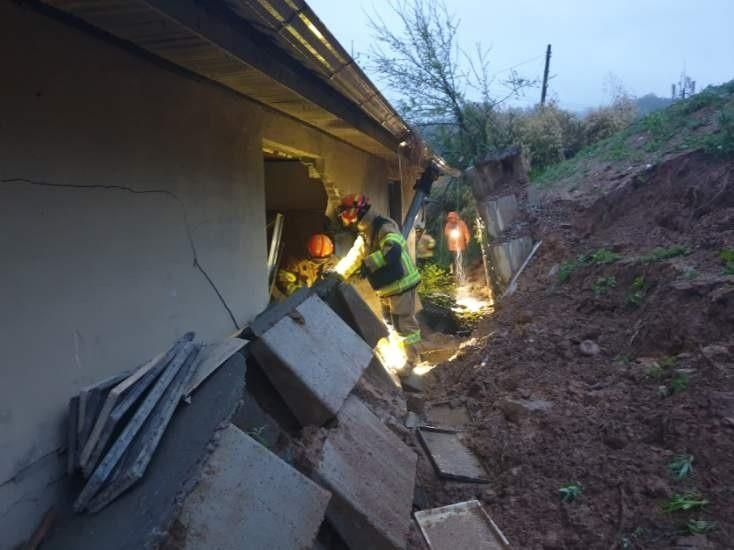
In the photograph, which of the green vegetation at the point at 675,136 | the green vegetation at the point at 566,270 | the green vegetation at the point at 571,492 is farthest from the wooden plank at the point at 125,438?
the green vegetation at the point at 675,136

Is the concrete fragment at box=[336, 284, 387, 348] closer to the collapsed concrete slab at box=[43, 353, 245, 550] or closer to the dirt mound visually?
the dirt mound

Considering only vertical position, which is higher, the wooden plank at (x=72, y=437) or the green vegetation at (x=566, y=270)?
the wooden plank at (x=72, y=437)

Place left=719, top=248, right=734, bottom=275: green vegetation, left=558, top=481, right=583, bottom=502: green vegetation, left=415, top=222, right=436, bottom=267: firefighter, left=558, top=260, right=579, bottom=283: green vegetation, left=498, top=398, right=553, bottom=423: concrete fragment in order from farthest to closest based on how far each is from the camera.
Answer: left=415, top=222, right=436, bottom=267: firefighter
left=558, top=260, right=579, bottom=283: green vegetation
left=719, top=248, right=734, bottom=275: green vegetation
left=498, top=398, right=553, bottom=423: concrete fragment
left=558, top=481, right=583, bottom=502: green vegetation

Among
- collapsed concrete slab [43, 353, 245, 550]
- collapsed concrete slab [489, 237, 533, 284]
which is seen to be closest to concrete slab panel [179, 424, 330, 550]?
collapsed concrete slab [43, 353, 245, 550]

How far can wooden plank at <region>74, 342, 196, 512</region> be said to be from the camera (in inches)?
80.3

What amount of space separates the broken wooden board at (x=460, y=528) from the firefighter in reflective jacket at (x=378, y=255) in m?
2.87

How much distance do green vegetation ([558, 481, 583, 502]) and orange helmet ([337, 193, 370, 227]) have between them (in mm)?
3715

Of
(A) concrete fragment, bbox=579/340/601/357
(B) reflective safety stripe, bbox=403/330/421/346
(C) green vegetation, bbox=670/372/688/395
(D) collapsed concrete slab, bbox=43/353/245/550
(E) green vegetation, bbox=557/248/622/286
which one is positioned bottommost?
(A) concrete fragment, bbox=579/340/601/357

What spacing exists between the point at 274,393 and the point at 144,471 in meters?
1.23

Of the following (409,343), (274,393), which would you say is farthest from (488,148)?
(274,393)

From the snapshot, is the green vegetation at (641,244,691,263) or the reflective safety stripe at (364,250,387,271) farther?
the reflective safety stripe at (364,250,387,271)

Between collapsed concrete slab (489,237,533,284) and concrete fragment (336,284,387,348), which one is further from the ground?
concrete fragment (336,284,387,348)

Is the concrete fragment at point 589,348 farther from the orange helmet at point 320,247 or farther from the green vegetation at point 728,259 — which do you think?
the orange helmet at point 320,247

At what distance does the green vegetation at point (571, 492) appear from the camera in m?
3.33
